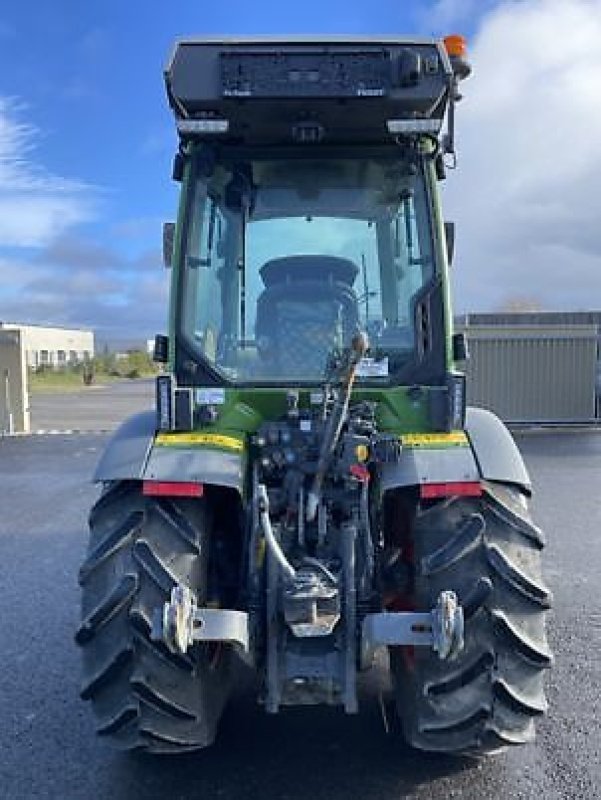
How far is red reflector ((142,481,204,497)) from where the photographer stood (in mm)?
3279

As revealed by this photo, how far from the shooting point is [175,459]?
339 centimetres

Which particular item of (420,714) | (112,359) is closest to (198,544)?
(420,714)

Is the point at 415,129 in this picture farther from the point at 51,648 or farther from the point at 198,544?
the point at 51,648

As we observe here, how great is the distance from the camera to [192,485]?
3283mm

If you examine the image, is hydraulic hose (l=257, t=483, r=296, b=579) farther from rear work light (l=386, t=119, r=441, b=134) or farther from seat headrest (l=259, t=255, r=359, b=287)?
rear work light (l=386, t=119, r=441, b=134)

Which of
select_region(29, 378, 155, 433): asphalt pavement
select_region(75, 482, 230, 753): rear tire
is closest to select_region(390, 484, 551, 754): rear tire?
select_region(75, 482, 230, 753): rear tire

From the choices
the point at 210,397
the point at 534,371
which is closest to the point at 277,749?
the point at 210,397

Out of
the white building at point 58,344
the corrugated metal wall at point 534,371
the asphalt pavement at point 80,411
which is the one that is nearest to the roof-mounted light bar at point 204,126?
the asphalt pavement at point 80,411

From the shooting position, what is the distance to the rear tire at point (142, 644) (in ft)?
Result: 10.3

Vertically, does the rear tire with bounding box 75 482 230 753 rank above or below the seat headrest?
below

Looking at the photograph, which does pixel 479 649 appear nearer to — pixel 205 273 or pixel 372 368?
pixel 372 368

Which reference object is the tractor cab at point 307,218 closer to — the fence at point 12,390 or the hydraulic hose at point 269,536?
the hydraulic hose at point 269,536

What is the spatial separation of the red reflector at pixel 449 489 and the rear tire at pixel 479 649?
0.32 feet

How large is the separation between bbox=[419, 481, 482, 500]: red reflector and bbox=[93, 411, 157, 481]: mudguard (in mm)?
1119
